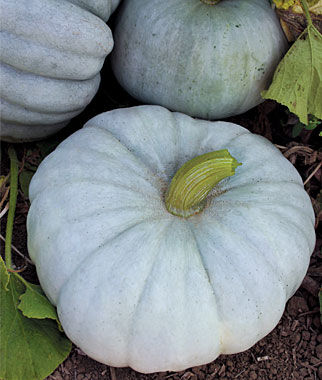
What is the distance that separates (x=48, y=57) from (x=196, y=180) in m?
0.53


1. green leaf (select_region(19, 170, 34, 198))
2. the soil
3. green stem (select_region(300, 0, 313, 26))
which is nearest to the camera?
the soil

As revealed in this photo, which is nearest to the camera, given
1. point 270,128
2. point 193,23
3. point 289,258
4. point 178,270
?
point 178,270

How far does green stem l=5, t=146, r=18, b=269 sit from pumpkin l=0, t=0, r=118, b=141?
0.16m

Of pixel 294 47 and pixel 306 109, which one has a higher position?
pixel 294 47

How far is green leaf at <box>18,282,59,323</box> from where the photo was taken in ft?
4.31

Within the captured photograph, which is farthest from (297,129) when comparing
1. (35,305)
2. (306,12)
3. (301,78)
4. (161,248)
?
(35,305)

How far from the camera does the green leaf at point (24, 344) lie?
1354 mm

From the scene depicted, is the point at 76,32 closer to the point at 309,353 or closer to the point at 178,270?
the point at 178,270

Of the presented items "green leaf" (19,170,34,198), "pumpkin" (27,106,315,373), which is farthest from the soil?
"pumpkin" (27,106,315,373)

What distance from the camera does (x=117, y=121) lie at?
1.54 metres

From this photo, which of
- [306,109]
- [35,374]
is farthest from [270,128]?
[35,374]

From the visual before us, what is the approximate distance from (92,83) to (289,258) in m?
0.80

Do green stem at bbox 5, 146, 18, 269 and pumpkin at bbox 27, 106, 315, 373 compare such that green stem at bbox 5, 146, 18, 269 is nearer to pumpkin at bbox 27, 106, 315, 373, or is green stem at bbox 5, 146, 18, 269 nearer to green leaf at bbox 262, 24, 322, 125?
pumpkin at bbox 27, 106, 315, 373

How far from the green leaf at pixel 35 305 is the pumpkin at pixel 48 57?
514 millimetres
